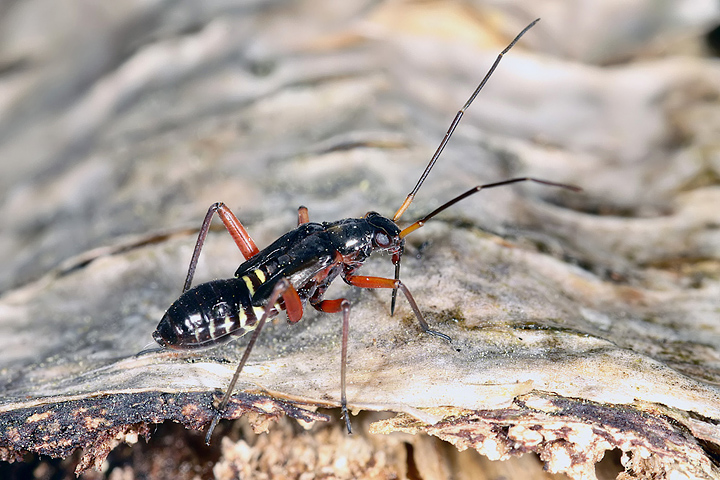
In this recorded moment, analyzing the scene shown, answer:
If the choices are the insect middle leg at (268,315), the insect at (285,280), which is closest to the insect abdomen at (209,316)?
the insect at (285,280)

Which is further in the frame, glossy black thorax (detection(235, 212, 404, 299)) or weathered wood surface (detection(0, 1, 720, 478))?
glossy black thorax (detection(235, 212, 404, 299))

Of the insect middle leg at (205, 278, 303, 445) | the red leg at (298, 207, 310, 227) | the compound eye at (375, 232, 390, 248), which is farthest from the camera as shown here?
the red leg at (298, 207, 310, 227)

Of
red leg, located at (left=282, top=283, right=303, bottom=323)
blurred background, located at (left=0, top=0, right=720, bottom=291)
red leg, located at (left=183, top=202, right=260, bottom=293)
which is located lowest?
red leg, located at (left=282, top=283, right=303, bottom=323)

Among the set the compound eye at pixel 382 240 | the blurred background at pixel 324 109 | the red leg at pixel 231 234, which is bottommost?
the compound eye at pixel 382 240

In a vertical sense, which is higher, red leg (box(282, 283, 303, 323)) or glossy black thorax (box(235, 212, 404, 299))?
glossy black thorax (box(235, 212, 404, 299))

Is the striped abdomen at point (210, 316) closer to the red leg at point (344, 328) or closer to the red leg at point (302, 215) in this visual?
the red leg at point (344, 328)

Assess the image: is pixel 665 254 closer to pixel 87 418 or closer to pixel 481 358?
pixel 481 358

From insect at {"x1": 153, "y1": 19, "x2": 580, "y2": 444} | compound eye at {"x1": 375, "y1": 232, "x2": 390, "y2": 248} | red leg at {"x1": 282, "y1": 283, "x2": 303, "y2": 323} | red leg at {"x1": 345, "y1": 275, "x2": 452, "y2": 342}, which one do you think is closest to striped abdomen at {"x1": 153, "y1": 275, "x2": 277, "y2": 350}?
insect at {"x1": 153, "y1": 19, "x2": 580, "y2": 444}

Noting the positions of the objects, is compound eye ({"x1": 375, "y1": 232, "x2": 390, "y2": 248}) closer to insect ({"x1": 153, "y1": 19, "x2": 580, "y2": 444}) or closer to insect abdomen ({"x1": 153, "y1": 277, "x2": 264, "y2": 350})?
insect ({"x1": 153, "y1": 19, "x2": 580, "y2": 444})
